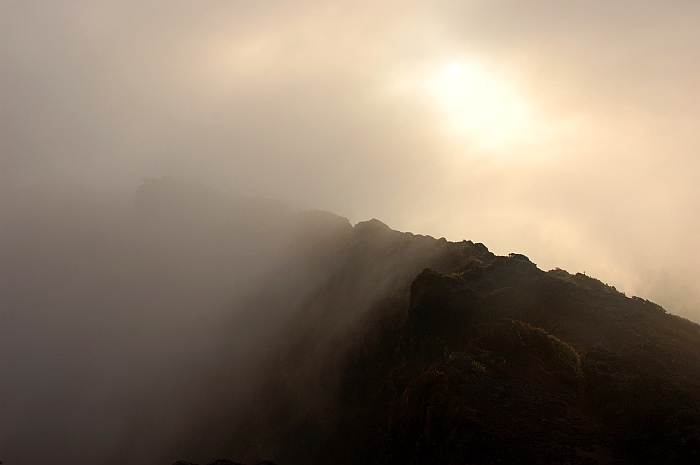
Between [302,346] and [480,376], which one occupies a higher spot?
[480,376]

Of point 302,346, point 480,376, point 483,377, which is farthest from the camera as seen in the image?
point 302,346

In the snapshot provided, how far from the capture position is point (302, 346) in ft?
187

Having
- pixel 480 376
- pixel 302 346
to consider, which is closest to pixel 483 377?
pixel 480 376

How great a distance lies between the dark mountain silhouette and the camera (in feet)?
61.8

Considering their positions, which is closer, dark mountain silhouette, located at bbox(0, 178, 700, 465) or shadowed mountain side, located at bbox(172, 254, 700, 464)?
shadowed mountain side, located at bbox(172, 254, 700, 464)

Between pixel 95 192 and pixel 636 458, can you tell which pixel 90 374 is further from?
pixel 636 458

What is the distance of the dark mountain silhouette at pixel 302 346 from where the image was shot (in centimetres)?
1884

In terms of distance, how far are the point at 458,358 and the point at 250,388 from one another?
147 ft

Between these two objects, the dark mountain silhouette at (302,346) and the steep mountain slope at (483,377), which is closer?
the steep mountain slope at (483,377)

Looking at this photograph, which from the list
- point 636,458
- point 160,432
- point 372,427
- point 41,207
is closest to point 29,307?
point 41,207

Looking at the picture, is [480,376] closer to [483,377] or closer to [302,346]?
[483,377]

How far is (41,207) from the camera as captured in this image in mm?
124375

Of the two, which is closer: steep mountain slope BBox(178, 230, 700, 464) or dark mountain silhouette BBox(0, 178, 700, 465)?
steep mountain slope BBox(178, 230, 700, 464)

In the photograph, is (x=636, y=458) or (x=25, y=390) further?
(x=25, y=390)
